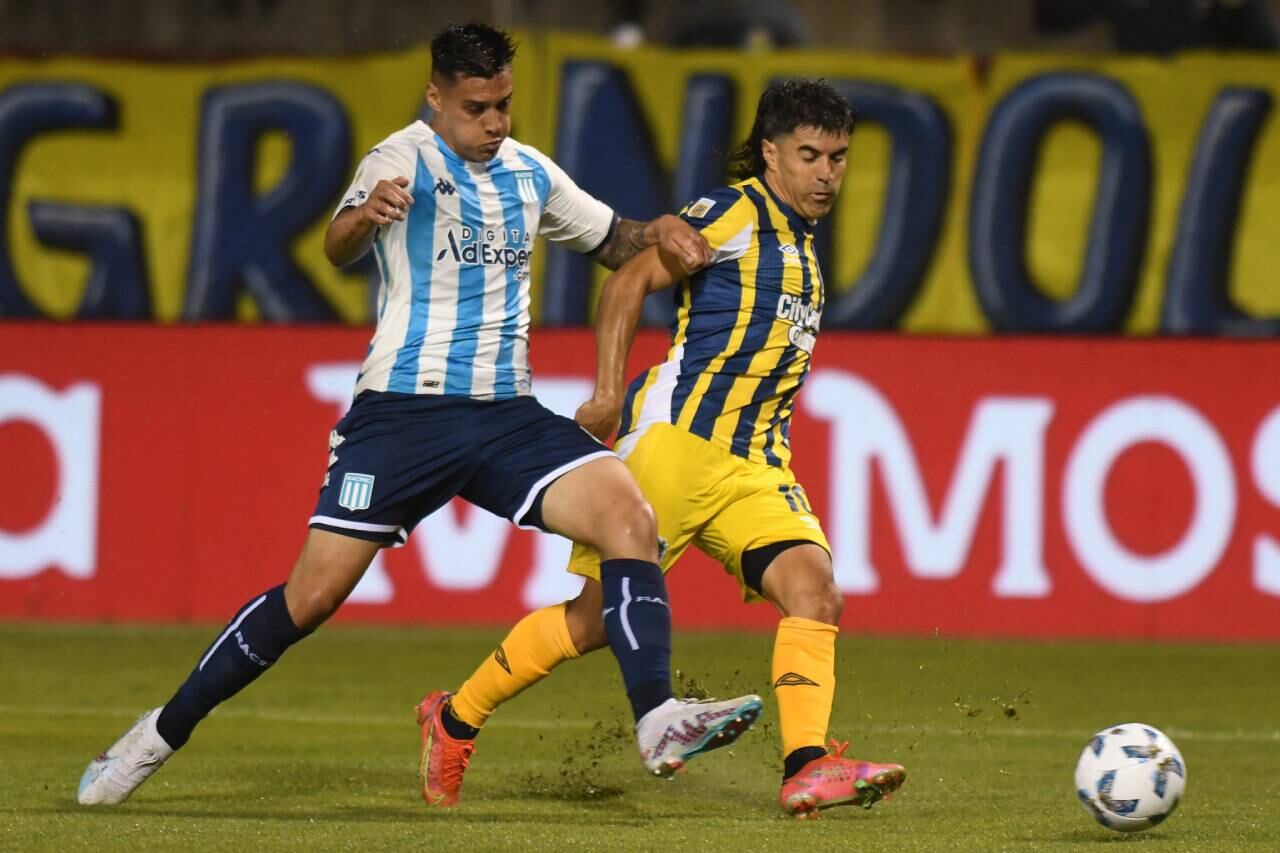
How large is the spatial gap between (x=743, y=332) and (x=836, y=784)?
1.32 m

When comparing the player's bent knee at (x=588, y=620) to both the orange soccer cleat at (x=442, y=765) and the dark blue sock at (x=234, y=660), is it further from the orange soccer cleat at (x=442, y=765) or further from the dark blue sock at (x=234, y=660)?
the dark blue sock at (x=234, y=660)

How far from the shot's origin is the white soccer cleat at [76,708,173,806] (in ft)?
19.3

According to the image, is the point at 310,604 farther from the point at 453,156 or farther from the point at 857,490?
the point at 857,490

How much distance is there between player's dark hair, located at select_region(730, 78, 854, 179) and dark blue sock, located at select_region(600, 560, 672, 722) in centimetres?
130

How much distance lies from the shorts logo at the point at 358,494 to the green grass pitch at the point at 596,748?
799mm

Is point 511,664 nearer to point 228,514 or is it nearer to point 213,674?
point 213,674

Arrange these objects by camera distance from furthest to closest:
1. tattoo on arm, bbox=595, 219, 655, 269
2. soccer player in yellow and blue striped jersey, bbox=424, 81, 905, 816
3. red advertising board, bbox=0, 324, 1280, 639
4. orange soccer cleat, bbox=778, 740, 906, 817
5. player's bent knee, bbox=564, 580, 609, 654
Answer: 1. red advertising board, bbox=0, 324, 1280, 639
2. tattoo on arm, bbox=595, 219, 655, 269
3. player's bent knee, bbox=564, 580, 609, 654
4. soccer player in yellow and blue striped jersey, bbox=424, 81, 905, 816
5. orange soccer cleat, bbox=778, 740, 906, 817

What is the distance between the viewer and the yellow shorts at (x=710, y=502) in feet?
19.7

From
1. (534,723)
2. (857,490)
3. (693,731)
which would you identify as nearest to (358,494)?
(693,731)

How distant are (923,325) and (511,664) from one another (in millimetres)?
5680

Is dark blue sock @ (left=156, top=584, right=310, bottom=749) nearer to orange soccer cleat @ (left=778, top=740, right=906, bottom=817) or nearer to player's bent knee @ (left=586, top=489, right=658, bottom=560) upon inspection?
player's bent knee @ (left=586, top=489, right=658, bottom=560)

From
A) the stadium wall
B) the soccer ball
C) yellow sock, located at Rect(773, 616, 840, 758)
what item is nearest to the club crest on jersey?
yellow sock, located at Rect(773, 616, 840, 758)

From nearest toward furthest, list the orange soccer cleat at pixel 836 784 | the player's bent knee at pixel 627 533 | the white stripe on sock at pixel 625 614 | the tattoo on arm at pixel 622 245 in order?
the orange soccer cleat at pixel 836 784
the white stripe on sock at pixel 625 614
the player's bent knee at pixel 627 533
the tattoo on arm at pixel 622 245

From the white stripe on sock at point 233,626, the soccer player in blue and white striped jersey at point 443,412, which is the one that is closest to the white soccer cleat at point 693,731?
the soccer player in blue and white striped jersey at point 443,412
